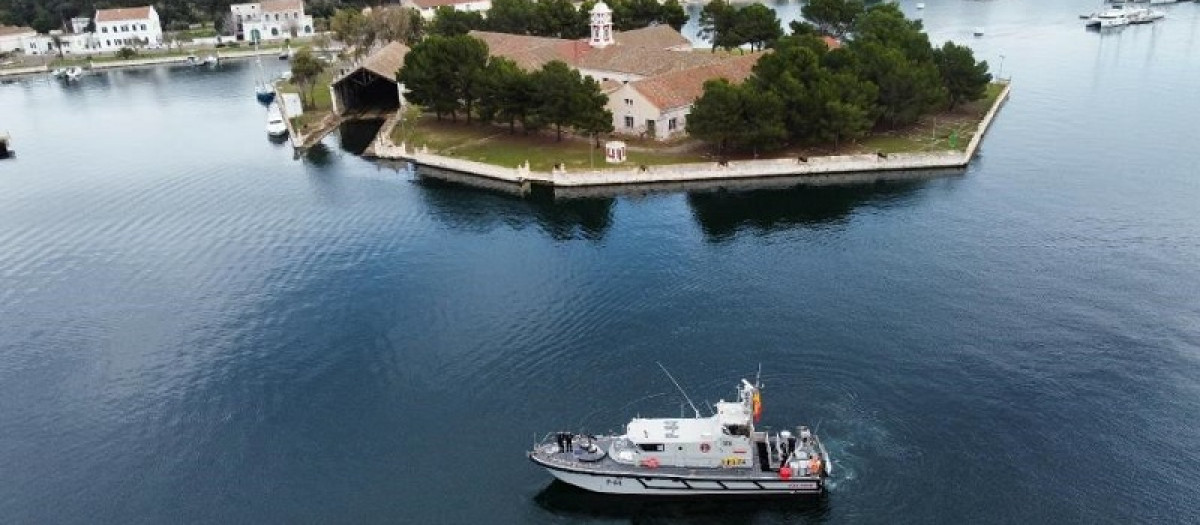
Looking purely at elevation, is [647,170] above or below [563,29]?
below

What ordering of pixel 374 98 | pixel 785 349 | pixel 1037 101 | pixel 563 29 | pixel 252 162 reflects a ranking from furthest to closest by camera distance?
pixel 563 29
pixel 374 98
pixel 1037 101
pixel 252 162
pixel 785 349

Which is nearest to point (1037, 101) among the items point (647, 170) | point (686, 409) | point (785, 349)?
point (647, 170)

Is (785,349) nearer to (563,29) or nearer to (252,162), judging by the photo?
(252,162)

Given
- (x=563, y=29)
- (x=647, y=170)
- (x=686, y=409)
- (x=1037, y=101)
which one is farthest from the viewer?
(x=563, y=29)

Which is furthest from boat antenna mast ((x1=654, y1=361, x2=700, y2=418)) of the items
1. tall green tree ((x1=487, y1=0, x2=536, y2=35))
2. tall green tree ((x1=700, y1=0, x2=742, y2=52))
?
tall green tree ((x1=487, y1=0, x2=536, y2=35))

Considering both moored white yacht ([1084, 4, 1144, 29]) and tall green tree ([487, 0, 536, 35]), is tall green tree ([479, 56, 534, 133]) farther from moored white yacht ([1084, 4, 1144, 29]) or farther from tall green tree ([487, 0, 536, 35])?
moored white yacht ([1084, 4, 1144, 29])

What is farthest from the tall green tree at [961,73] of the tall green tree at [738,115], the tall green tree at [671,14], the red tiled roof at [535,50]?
the tall green tree at [671,14]
